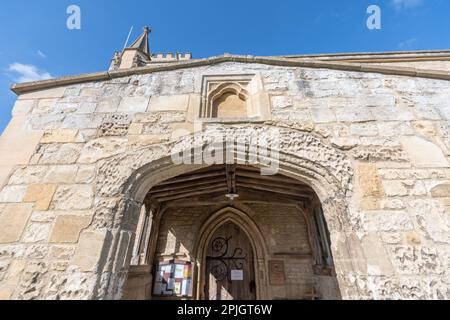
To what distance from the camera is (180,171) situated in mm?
2195

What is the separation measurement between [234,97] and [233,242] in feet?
12.2

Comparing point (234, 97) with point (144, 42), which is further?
point (144, 42)

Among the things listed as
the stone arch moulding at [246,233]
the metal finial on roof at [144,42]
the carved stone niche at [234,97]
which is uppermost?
the metal finial on roof at [144,42]

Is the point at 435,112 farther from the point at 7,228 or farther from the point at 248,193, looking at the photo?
the point at 7,228

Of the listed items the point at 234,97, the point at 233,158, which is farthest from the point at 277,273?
the point at 234,97

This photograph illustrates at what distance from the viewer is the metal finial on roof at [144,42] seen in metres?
10.2

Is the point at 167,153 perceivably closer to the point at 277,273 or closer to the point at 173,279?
the point at 173,279

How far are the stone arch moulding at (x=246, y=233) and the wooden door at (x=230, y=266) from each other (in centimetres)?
17

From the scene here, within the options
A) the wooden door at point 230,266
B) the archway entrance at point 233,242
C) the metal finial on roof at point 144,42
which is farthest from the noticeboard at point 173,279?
the metal finial on roof at point 144,42

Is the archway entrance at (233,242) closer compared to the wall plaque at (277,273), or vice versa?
the archway entrance at (233,242)

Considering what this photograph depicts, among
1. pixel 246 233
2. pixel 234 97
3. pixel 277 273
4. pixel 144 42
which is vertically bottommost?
pixel 277 273

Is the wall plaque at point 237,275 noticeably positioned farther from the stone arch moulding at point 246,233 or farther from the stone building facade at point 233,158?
the stone building facade at point 233,158

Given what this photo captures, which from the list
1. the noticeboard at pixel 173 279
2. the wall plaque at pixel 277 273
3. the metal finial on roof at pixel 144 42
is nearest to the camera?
the noticeboard at pixel 173 279
